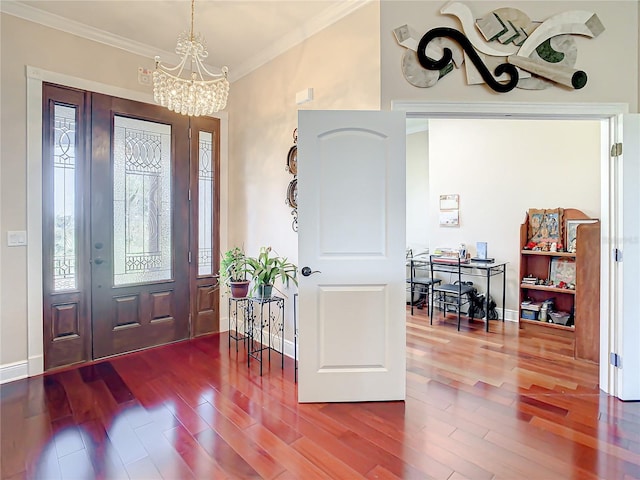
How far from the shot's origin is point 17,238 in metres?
2.89

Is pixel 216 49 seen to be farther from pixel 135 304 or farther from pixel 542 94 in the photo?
pixel 542 94

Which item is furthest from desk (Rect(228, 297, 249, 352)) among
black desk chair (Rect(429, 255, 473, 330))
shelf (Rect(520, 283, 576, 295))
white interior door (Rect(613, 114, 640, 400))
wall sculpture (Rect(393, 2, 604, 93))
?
shelf (Rect(520, 283, 576, 295))

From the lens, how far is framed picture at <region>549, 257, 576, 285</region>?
13.7ft

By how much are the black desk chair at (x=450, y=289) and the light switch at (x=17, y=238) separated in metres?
4.29

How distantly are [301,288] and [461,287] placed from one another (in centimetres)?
280

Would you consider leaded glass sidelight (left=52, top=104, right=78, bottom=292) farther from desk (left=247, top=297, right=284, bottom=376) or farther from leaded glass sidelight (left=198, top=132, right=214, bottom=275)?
desk (left=247, top=297, right=284, bottom=376)

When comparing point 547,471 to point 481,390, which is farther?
point 481,390

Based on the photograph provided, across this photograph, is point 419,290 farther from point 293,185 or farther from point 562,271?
point 293,185

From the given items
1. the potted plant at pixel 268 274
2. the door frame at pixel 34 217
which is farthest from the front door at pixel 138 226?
the potted plant at pixel 268 274

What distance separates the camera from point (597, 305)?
329 centimetres

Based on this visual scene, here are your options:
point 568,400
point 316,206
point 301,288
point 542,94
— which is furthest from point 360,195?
point 568,400

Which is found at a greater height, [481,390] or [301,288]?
[301,288]

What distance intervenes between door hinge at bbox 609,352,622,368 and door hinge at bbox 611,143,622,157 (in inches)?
56.9

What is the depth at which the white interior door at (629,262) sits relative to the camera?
8.12 ft
